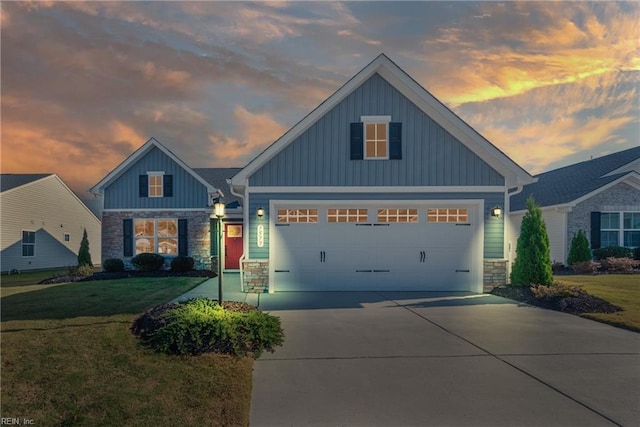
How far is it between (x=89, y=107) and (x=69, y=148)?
12.5ft

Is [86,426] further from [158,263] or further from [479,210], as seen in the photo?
[158,263]

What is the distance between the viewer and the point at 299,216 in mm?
12391

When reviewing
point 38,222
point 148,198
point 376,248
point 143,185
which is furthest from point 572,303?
point 38,222

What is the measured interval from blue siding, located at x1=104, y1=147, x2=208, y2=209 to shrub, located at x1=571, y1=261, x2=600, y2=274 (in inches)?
699

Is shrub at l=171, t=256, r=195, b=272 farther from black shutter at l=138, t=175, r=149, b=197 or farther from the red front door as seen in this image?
black shutter at l=138, t=175, r=149, b=197

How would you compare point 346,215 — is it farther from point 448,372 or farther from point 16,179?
point 16,179

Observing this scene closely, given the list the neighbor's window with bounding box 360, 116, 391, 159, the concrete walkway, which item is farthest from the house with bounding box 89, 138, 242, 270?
the concrete walkway

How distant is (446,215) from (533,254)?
8.80 feet

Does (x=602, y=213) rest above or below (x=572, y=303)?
above

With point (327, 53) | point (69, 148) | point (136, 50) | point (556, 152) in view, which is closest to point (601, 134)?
point (556, 152)

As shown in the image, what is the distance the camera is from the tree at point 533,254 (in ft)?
36.4

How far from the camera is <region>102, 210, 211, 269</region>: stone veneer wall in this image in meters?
19.5

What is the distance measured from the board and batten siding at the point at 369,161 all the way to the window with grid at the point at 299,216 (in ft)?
2.85

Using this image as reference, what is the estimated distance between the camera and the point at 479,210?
12.3 meters
